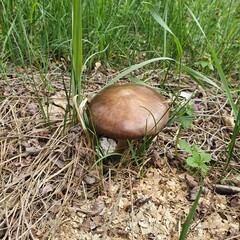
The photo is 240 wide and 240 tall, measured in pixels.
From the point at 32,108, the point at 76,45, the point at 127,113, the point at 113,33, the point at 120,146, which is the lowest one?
the point at 32,108

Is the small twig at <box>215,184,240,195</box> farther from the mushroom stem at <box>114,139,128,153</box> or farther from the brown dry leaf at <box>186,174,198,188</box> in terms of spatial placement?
the mushroom stem at <box>114,139,128,153</box>

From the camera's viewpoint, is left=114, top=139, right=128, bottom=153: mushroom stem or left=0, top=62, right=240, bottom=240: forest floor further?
left=114, top=139, right=128, bottom=153: mushroom stem

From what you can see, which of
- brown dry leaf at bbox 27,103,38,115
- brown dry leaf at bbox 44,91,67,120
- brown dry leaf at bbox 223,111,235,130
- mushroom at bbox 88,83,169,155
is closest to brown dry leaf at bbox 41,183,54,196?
mushroom at bbox 88,83,169,155

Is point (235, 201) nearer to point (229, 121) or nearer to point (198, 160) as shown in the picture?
point (198, 160)

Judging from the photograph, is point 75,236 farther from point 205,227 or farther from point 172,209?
point 205,227

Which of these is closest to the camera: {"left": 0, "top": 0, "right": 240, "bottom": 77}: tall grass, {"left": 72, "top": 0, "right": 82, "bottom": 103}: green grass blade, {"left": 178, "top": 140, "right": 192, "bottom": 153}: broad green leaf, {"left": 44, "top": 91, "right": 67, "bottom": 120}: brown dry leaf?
{"left": 72, "top": 0, "right": 82, "bottom": 103}: green grass blade

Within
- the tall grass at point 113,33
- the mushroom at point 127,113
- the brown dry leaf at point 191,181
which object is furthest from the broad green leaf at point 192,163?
the tall grass at point 113,33

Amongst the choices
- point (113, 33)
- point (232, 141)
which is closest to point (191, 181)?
point (232, 141)
